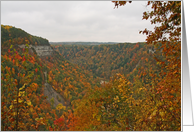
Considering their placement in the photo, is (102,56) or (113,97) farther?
(102,56)

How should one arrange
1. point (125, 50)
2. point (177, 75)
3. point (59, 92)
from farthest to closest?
point (125, 50) → point (59, 92) → point (177, 75)

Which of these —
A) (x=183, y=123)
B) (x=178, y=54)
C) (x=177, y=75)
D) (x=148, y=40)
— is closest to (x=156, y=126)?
(x=183, y=123)

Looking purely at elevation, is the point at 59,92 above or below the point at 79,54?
below

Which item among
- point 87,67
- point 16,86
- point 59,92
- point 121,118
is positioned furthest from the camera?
point 87,67

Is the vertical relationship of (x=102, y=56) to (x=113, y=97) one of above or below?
above

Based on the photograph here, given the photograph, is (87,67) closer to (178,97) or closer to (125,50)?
(125,50)

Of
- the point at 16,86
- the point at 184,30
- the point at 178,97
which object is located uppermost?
the point at 184,30

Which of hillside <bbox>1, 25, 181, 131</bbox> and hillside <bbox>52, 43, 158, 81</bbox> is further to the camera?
hillside <bbox>52, 43, 158, 81</bbox>

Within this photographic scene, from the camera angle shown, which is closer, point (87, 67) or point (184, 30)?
point (184, 30)

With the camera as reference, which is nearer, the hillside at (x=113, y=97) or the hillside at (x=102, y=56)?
the hillside at (x=113, y=97)

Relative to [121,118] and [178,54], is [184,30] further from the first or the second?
[121,118]
